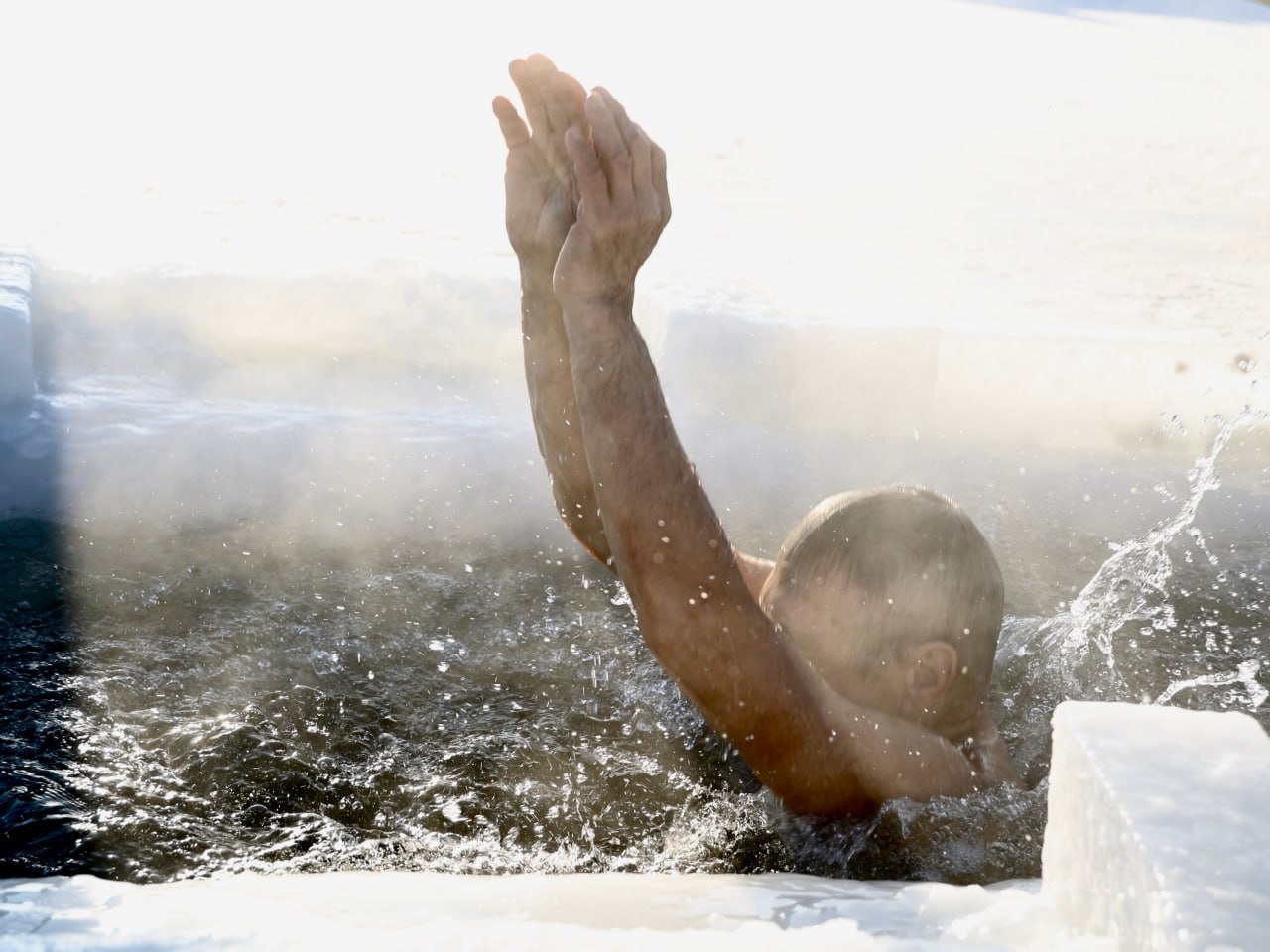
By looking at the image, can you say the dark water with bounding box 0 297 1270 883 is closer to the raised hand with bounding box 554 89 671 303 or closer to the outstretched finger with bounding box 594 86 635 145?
the raised hand with bounding box 554 89 671 303

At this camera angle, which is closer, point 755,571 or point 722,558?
point 722,558

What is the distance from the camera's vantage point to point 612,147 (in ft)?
4.50

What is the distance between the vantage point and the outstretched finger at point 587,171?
4.49ft

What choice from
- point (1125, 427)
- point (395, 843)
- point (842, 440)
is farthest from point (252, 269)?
point (1125, 427)

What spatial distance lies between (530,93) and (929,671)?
97 cm

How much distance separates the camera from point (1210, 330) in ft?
15.4

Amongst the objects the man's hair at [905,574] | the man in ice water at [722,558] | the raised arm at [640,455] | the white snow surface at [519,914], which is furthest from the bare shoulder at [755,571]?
the white snow surface at [519,914]

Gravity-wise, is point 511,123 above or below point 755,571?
above

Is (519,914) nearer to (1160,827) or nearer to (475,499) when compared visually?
(1160,827)

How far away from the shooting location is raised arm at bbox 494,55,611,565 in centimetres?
154

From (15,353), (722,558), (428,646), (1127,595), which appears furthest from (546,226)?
(15,353)

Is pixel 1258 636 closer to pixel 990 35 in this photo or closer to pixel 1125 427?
pixel 1125 427

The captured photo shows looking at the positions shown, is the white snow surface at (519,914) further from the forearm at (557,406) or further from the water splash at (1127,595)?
the water splash at (1127,595)

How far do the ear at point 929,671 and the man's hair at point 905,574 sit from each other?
2 centimetres
